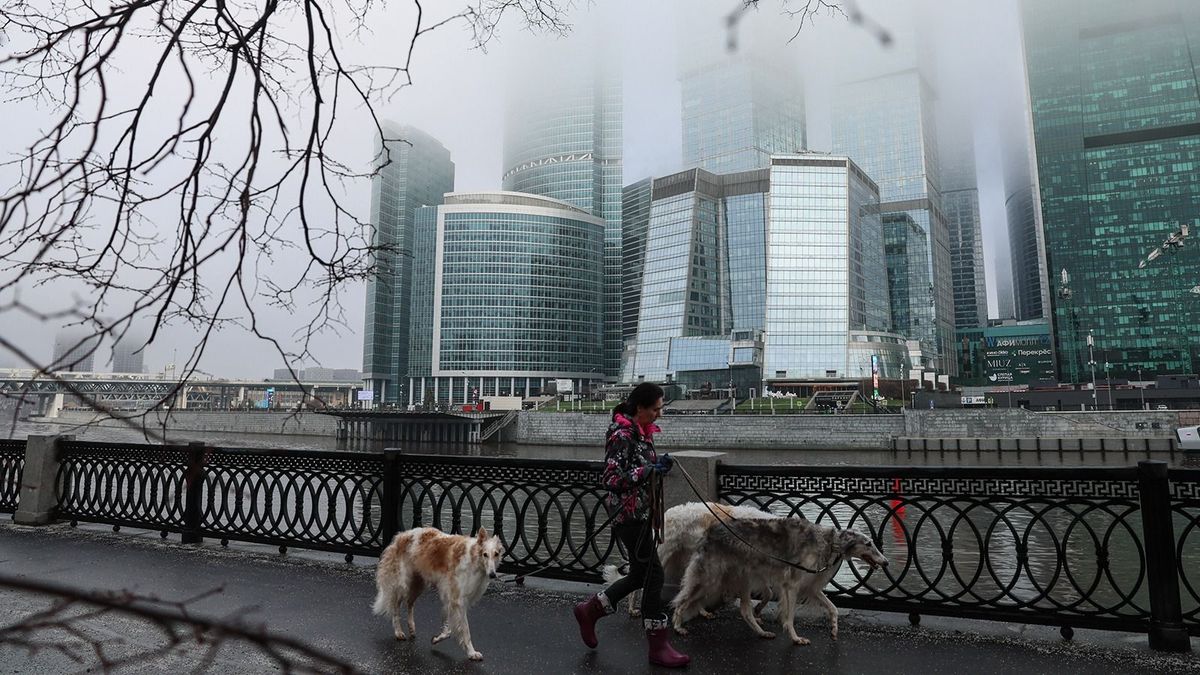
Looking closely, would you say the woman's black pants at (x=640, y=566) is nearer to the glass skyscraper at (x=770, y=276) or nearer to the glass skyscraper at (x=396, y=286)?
the glass skyscraper at (x=770, y=276)

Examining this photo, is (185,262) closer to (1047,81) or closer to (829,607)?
(829,607)

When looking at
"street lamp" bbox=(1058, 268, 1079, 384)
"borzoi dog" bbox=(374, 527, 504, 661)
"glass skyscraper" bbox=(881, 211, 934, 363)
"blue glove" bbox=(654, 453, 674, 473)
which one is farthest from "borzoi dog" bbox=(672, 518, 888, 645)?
"glass skyscraper" bbox=(881, 211, 934, 363)

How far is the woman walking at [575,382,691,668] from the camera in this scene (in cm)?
452

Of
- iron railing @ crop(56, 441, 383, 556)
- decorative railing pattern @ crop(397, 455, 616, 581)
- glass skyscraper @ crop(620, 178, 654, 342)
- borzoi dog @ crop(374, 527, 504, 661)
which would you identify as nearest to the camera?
borzoi dog @ crop(374, 527, 504, 661)

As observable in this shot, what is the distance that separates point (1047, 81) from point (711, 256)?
247 feet

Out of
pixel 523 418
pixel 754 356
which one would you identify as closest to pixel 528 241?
pixel 754 356

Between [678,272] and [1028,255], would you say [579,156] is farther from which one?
[1028,255]

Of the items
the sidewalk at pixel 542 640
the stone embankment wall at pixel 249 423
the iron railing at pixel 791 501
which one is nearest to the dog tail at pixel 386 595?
the sidewalk at pixel 542 640

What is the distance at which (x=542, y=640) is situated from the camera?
194 inches

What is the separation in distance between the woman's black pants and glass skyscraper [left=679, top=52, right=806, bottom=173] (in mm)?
130473

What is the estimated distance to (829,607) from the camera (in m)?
5.10

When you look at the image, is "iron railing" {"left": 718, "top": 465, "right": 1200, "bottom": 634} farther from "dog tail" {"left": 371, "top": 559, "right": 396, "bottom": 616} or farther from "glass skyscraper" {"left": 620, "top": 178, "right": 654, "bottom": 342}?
"glass skyscraper" {"left": 620, "top": 178, "right": 654, "bottom": 342}

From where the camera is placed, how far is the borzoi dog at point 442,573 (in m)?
4.66

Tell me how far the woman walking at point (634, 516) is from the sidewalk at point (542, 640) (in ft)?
1.03
